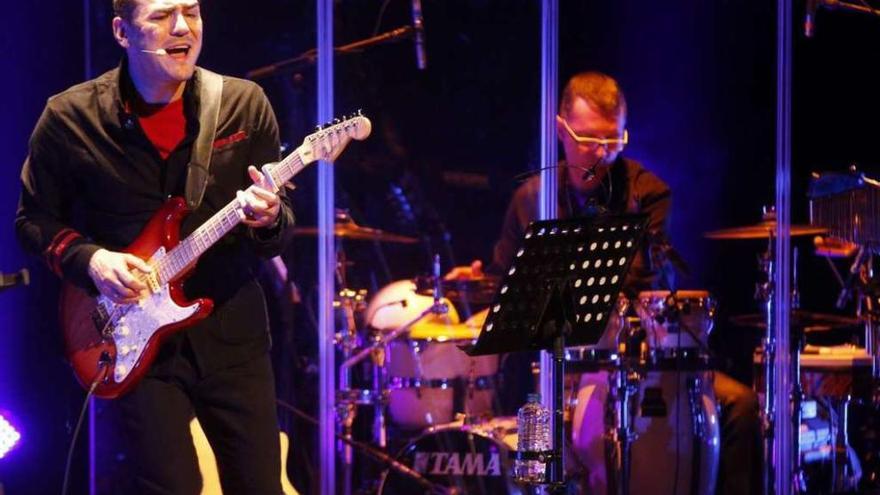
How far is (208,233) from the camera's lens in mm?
3779

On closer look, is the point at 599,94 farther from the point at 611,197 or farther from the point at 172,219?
the point at 172,219

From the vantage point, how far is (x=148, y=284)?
12.4ft

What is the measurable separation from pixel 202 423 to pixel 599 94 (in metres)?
2.80

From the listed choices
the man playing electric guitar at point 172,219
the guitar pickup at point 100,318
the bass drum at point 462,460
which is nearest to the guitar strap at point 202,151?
the man playing electric guitar at point 172,219

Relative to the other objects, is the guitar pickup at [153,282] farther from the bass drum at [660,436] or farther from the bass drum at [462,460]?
the bass drum at [660,436]

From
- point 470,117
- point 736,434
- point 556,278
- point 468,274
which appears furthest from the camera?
point 470,117

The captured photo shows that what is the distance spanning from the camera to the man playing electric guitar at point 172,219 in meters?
3.70

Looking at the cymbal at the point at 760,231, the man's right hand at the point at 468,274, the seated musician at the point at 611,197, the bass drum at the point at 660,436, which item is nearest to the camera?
the bass drum at the point at 660,436

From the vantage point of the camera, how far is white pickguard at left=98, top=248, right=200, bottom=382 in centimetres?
371

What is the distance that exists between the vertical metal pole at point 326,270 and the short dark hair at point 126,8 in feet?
6.17

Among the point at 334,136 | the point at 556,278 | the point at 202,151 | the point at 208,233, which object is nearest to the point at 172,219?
the point at 208,233

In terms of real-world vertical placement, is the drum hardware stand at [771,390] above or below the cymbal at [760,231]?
below

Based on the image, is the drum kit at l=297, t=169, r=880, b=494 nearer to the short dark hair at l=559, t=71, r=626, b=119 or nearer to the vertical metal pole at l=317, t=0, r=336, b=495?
the vertical metal pole at l=317, t=0, r=336, b=495

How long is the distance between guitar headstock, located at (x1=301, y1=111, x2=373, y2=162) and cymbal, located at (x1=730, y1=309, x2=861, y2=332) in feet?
10.6
